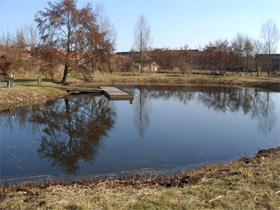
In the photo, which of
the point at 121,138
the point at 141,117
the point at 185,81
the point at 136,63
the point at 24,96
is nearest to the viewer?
the point at 121,138

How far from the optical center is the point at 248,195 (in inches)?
226

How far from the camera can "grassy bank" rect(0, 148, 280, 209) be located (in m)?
5.31

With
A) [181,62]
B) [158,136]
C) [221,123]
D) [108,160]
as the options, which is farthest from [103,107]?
[181,62]

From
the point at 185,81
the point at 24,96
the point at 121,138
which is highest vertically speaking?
the point at 185,81

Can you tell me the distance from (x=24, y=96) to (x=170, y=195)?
730 inches

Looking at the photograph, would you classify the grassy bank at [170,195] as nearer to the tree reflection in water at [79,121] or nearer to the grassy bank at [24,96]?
the tree reflection in water at [79,121]

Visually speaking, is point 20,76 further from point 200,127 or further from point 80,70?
point 200,127

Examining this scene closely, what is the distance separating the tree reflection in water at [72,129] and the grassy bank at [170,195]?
9.38ft

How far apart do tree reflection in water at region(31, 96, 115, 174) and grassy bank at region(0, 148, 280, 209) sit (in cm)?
286

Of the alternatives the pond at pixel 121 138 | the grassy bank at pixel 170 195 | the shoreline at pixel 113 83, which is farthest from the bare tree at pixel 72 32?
the grassy bank at pixel 170 195

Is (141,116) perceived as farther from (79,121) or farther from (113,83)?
(113,83)

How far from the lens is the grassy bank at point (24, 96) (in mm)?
20703

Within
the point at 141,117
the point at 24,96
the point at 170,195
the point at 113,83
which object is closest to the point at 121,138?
the point at 141,117

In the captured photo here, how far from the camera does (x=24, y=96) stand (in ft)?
74.6
